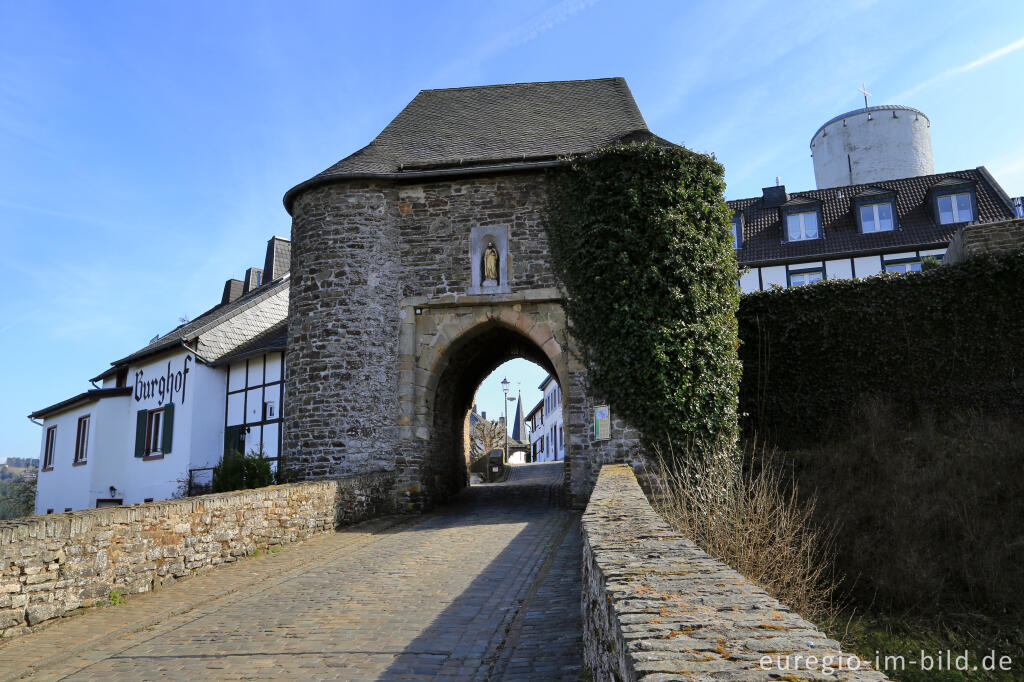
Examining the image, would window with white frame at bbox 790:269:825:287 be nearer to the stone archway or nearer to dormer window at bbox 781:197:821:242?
dormer window at bbox 781:197:821:242

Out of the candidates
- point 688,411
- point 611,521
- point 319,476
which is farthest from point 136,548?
point 688,411

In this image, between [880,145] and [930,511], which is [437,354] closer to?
[930,511]

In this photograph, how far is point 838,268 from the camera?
23078 mm

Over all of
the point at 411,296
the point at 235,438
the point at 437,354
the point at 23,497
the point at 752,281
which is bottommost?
the point at 23,497

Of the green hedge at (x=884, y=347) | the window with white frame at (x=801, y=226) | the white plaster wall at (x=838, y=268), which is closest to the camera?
the green hedge at (x=884, y=347)

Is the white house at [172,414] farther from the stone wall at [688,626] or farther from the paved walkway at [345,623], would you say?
the stone wall at [688,626]

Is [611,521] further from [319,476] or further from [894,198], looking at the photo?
[894,198]

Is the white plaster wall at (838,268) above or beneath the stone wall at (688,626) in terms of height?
above

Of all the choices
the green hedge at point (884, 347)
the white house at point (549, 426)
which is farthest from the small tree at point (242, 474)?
the white house at point (549, 426)

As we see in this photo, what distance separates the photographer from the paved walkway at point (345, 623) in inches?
183

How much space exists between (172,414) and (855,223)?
20.3m

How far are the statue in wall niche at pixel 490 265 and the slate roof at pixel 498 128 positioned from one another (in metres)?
1.49

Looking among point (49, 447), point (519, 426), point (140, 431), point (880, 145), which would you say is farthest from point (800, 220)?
point (519, 426)

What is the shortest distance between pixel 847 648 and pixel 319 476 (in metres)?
8.49
